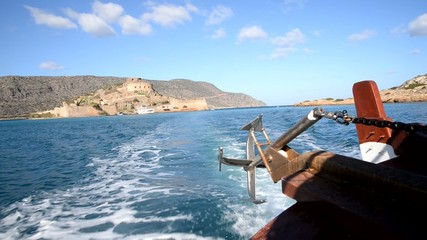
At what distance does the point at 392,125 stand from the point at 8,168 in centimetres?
1709

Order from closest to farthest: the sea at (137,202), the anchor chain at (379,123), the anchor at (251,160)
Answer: the anchor chain at (379,123) < the anchor at (251,160) < the sea at (137,202)

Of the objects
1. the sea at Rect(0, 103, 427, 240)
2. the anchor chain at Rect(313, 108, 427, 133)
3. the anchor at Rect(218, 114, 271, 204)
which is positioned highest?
the anchor chain at Rect(313, 108, 427, 133)

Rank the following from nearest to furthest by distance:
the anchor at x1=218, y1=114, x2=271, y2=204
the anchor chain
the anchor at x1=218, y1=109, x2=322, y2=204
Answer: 1. the anchor chain
2. the anchor at x1=218, y1=109, x2=322, y2=204
3. the anchor at x1=218, y1=114, x2=271, y2=204

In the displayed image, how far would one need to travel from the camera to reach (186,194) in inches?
305

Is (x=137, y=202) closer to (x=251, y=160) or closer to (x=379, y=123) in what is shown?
(x=251, y=160)

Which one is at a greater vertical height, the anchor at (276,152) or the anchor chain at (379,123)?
the anchor chain at (379,123)

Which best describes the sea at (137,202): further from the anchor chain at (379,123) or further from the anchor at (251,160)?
the anchor chain at (379,123)

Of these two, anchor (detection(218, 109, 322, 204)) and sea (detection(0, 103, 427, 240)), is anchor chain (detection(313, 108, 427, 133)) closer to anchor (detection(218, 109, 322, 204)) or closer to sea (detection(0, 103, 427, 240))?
anchor (detection(218, 109, 322, 204))

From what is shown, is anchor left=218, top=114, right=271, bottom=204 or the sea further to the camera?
the sea

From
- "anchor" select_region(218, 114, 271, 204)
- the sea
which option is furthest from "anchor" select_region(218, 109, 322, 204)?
the sea

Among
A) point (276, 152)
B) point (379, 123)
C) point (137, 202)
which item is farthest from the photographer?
point (137, 202)

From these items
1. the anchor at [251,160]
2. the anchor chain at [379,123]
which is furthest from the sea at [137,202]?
the anchor chain at [379,123]

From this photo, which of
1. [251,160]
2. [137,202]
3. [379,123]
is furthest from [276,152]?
[137,202]

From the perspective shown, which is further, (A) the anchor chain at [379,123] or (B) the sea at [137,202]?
(B) the sea at [137,202]
